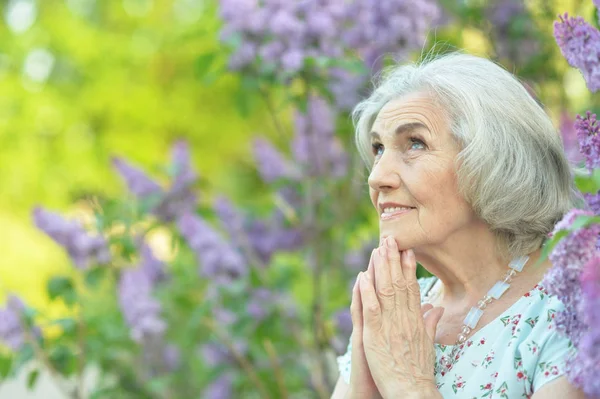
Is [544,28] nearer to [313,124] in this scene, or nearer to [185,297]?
[313,124]

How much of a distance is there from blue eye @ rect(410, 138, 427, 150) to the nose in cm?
8


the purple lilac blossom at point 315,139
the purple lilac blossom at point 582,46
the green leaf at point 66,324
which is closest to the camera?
the purple lilac blossom at point 582,46

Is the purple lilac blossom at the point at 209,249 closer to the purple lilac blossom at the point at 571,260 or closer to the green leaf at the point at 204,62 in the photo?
the green leaf at the point at 204,62

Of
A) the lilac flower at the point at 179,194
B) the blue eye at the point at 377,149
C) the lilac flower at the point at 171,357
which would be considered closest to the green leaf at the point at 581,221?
the blue eye at the point at 377,149

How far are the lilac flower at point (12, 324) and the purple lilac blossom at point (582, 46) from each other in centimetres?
279

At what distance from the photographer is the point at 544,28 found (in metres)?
4.30

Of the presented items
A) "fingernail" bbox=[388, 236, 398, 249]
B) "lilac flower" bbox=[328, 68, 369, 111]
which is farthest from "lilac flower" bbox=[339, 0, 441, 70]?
"fingernail" bbox=[388, 236, 398, 249]

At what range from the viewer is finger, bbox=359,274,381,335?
7.35 ft

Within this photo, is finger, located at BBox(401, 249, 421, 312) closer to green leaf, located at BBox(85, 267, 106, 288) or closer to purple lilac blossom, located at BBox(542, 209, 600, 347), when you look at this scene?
purple lilac blossom, located at BBox(542, 209, 600, 347)

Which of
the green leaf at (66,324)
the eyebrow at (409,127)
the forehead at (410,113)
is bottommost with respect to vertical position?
the green leaf at (66,324)

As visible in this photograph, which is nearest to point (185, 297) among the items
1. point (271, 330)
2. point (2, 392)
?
point (271, 330)

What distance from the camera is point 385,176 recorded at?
2367 mm

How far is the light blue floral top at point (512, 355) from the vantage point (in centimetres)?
204

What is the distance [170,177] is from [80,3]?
299 inches
